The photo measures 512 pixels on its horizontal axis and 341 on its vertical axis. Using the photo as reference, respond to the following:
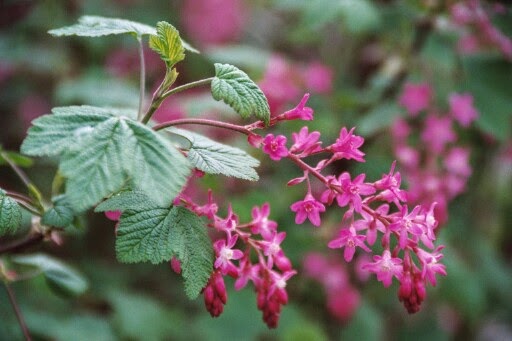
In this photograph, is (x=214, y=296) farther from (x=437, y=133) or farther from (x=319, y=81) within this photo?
(x=319, y=81)

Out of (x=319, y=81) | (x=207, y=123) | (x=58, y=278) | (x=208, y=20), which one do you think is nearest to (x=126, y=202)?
(x=207, y=123)

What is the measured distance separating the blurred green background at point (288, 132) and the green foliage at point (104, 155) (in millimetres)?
696

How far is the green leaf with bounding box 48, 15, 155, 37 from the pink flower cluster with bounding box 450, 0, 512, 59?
1201 millimetres

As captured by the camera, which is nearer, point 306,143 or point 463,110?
point 306,143

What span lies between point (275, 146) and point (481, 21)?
1246mm

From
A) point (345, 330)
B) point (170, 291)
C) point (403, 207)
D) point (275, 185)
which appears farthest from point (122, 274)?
point (403, 207)

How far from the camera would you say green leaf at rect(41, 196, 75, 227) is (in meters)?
0.81

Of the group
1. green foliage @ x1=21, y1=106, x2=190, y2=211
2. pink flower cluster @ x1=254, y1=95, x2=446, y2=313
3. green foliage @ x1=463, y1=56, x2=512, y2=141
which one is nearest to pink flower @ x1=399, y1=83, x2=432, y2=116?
green foliage @ x1=463, y1=56, x2=512, y2=141

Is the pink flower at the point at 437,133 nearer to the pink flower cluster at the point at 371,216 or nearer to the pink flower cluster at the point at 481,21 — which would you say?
the pink flower cluster at the point at 481,21

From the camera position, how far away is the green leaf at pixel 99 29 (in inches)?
33.8

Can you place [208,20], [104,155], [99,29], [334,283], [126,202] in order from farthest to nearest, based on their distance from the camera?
[208,20], [334,283], [99,29], [126,202], [104,155]

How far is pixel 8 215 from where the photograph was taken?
2.54ft

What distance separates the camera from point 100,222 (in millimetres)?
2268

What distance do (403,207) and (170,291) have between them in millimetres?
1596
